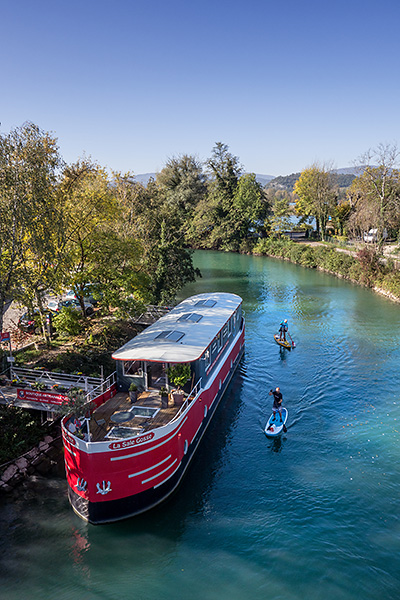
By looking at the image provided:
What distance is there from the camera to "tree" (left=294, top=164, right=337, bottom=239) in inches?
3509

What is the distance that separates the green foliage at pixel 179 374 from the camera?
18.2 meters

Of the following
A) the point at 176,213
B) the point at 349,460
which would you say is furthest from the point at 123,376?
the point at 176,213

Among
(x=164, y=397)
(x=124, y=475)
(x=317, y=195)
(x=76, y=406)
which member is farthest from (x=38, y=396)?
(x=317, y=195)

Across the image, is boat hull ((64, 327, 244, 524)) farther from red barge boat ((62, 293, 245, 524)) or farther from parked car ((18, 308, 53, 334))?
parked car ((18, 308, 53, 334))

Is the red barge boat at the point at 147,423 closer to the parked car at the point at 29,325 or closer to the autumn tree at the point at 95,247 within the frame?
the autumn tree at the point at 95,247

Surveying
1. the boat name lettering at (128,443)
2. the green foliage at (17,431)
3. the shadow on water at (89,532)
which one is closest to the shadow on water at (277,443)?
the shadow on water at (89,532)

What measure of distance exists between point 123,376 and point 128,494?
5.98m

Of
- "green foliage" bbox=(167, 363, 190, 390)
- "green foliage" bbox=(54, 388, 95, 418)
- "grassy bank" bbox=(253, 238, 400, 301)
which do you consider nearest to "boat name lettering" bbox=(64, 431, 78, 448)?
"green foliage" bbox=(54, 388, 95, 418)

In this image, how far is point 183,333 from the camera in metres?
21.3

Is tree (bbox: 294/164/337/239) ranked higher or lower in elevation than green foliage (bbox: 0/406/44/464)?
higher

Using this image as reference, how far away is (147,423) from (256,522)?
18.2 ft

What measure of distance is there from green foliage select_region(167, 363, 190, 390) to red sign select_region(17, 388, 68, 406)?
16.6ft

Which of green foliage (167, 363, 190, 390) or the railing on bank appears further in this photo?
the railing on bank

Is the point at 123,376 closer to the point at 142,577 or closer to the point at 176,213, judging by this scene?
the point at 142,577
